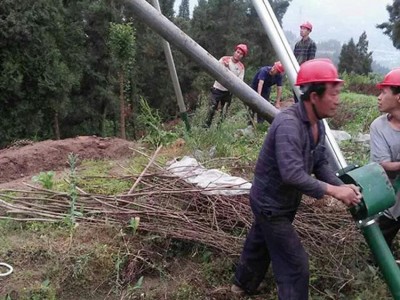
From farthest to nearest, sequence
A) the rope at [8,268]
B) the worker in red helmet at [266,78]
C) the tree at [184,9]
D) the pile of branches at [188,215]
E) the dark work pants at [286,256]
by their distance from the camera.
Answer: the tree at [184,9], the worker in red helmet at [266,78], the pile of branches at [188,215], the rope at [8,268], the dark work pants at [286,256]

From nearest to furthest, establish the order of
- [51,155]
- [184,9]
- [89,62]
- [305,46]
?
[51,155], [305,46], [89,62], [184,9]

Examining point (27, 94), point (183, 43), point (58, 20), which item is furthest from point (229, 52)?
point (183, 43)

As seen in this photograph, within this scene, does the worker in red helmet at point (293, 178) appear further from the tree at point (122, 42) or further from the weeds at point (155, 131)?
the tree at point (122, 42)

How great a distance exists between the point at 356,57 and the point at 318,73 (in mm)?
37412

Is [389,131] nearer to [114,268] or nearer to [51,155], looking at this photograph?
[114,268]

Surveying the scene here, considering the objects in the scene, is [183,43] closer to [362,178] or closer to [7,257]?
[362,178]

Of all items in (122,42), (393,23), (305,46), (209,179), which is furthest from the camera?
(393,23)

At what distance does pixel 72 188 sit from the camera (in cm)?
391

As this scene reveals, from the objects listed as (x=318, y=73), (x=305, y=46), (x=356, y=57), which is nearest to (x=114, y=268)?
(x=318, y=73)

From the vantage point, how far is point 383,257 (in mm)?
2539

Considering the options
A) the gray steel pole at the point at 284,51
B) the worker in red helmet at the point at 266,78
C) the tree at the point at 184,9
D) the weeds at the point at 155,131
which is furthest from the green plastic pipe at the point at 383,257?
the tree at the point at 184,9

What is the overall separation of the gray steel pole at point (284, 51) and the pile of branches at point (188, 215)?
479mm

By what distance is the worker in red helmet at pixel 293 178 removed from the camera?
2490 millimetres

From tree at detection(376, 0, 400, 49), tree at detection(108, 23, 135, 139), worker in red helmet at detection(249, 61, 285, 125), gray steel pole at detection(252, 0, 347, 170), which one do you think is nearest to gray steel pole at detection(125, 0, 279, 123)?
gray steel pole at detection(252, 0, 347, 170)
